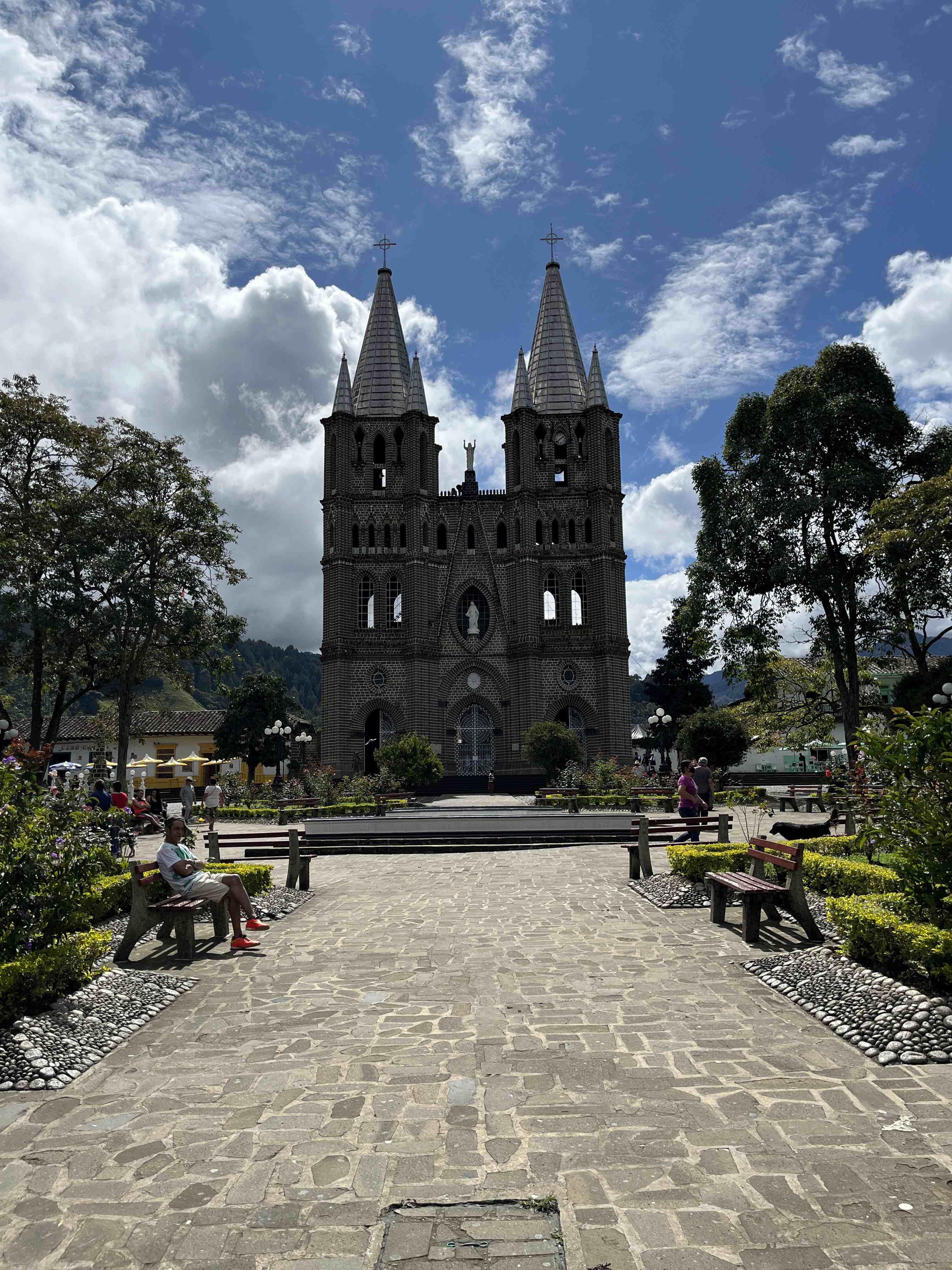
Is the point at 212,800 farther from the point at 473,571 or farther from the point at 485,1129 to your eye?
the point at 473,571

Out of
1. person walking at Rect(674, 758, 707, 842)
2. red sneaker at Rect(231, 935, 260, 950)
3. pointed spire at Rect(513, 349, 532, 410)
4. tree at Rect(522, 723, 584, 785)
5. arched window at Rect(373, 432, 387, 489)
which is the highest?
pointed spire at Rect(513, 349, 532, 410)

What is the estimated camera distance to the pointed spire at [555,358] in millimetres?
52375

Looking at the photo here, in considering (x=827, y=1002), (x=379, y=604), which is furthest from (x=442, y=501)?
(x=827, y=1002)

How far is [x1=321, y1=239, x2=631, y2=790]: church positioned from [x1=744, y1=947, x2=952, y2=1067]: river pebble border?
1561 inches

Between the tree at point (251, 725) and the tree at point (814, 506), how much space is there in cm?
3887

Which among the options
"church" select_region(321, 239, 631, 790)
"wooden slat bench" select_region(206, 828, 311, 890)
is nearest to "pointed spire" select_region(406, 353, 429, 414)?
"church" select_region(321, 239, 631, 790)

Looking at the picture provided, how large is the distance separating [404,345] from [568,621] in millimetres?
20152

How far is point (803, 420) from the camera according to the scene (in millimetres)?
24797

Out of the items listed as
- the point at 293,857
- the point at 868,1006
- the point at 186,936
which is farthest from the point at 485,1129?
the point at 293,857

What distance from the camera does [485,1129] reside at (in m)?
4.35

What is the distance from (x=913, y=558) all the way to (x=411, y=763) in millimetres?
19871

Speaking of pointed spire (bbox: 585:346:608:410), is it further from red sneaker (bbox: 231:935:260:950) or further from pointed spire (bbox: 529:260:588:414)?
red sneaker (bbox: 231:935:260:950)

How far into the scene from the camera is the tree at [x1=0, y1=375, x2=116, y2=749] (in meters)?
26.1

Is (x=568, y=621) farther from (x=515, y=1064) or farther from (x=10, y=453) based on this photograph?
(x=515, y=1064)
